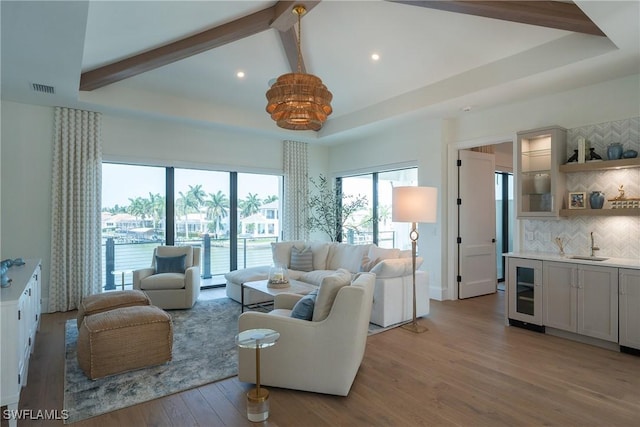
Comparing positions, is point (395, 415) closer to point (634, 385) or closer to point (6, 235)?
point (634, 385)

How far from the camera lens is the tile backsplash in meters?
3.86

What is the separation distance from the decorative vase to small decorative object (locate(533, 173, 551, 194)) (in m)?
0.44

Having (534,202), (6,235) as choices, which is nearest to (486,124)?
(534,202)

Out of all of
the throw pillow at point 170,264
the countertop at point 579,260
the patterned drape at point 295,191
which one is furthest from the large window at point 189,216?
the countertop at point 579,260

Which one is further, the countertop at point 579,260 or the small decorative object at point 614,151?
the small decorative object at point 614,151

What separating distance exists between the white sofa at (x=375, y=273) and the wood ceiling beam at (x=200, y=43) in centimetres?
292

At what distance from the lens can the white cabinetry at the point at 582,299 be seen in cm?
353

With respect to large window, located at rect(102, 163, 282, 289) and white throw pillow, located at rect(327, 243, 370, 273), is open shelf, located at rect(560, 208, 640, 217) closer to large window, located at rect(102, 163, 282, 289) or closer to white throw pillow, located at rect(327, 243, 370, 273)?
white throw pillow, located at rect(327, 243, 370, 273)

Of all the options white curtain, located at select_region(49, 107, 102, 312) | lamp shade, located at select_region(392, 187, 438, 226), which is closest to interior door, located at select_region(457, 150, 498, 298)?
lamp shade, located at select_region(392, 187, 438, 226)

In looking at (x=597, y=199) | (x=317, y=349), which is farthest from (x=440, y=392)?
(x=597, y=199)

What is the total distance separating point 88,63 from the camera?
425 centimetres

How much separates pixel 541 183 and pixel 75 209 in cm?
645

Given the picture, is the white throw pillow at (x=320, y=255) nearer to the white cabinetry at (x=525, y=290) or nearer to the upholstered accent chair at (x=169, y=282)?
the upholstered accent chair at (x=169, y=282)

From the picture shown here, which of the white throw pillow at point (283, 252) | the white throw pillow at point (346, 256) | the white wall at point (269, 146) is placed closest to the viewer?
the white wall at point (269, 146)
